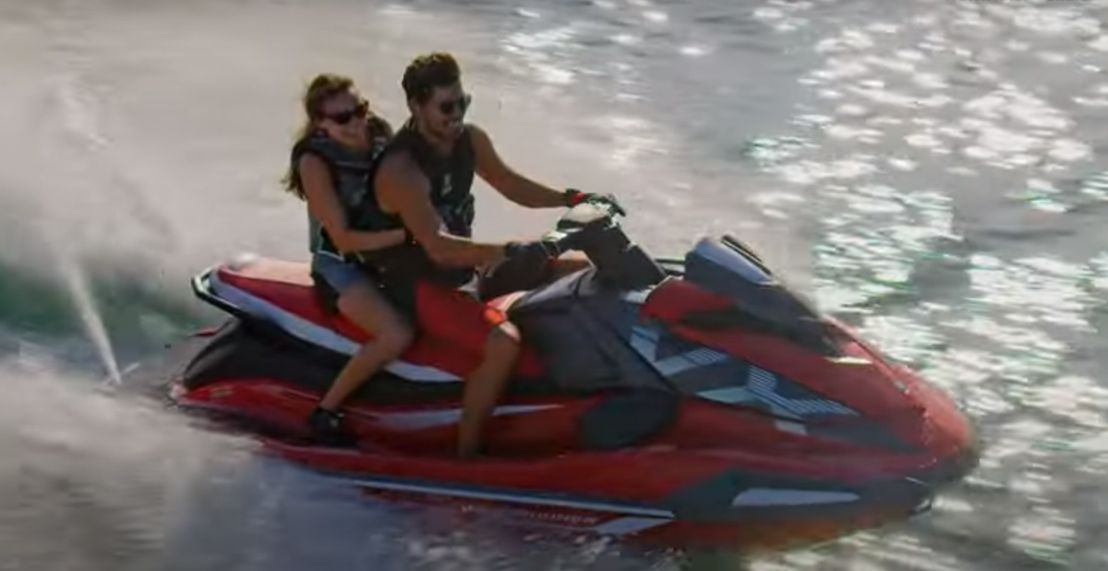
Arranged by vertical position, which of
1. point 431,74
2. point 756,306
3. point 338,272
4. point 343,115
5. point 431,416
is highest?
point 431,74

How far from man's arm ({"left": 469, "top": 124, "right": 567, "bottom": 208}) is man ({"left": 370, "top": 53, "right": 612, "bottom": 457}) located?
0.41 feet

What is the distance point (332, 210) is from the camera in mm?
6285

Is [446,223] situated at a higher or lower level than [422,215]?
lower

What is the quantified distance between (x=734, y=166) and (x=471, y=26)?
14.8 ft

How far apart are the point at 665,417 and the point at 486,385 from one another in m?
0.65

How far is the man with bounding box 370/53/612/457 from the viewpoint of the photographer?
6.04 m

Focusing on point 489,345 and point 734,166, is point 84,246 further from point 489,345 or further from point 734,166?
point 734,166

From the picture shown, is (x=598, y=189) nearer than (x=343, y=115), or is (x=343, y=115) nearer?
(x=343, y=115)

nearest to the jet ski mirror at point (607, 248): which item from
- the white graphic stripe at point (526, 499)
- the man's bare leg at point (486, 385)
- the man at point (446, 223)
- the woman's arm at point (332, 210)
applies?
the man at point (446, 223)

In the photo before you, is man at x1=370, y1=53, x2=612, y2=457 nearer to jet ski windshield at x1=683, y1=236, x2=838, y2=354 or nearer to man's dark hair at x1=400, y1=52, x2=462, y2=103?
man's dark hair at x1=400, y1=52, x2=462, y2=103

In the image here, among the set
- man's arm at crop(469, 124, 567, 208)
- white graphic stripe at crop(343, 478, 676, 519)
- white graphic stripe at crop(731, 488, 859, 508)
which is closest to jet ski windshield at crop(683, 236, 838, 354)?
white graphic stripe at crop(731, 488, 859, 508)

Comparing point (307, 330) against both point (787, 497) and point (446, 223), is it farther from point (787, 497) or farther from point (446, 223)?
point (787, 497)

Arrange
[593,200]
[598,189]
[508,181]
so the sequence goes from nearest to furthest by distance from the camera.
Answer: [593,200] < [508,181] < [598,189]

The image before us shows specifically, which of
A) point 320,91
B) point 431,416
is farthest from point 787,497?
point 320,91
